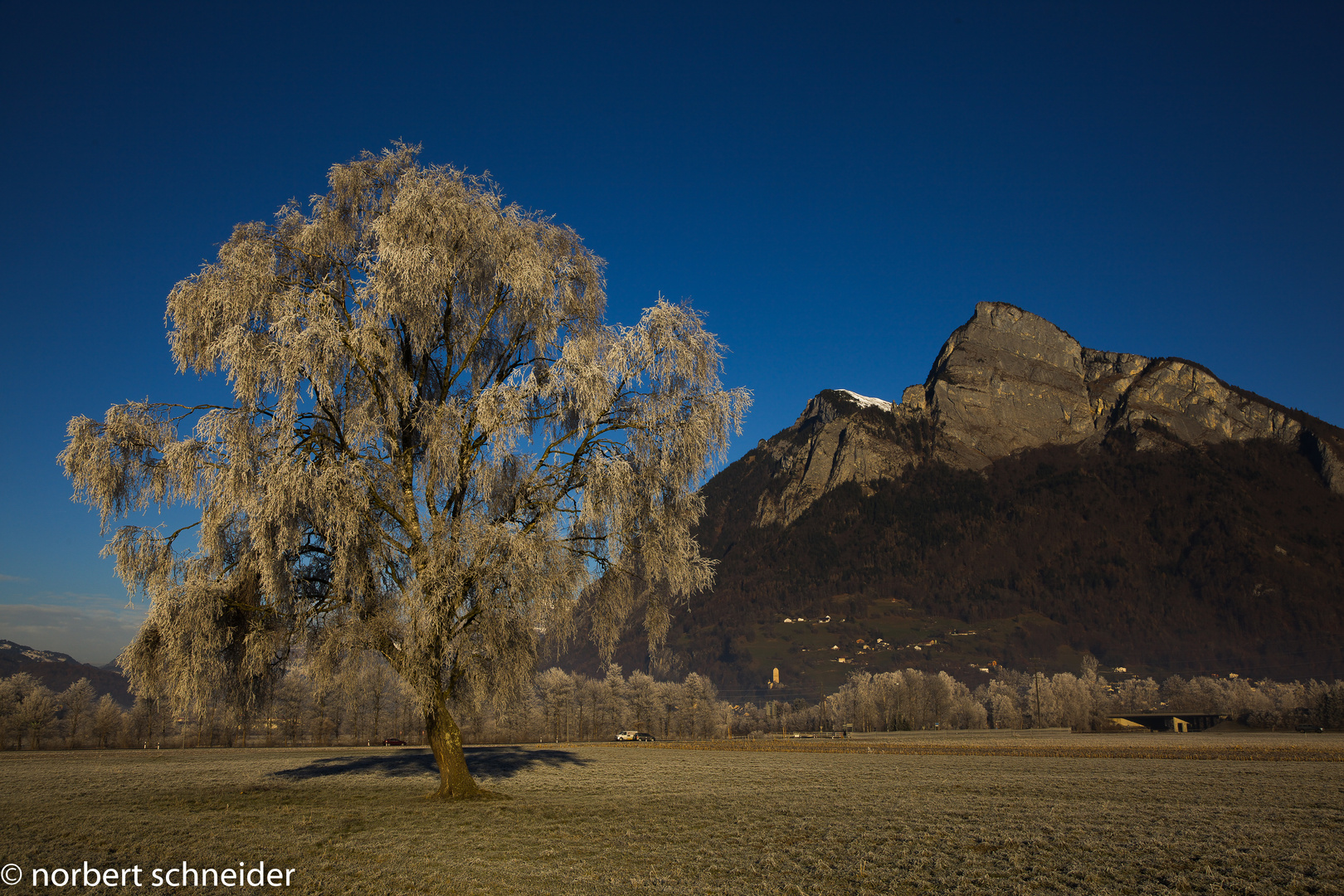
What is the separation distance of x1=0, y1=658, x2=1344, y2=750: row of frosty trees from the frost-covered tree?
210 ft

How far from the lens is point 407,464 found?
18688 mm

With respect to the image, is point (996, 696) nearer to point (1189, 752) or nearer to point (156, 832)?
point (1189, 752)

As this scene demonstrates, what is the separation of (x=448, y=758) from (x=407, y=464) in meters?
7.17

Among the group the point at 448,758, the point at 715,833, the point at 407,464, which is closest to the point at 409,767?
the point at 448,758

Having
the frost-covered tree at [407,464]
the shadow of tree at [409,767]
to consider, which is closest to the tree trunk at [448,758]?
the frost-covered tree at [407,464]

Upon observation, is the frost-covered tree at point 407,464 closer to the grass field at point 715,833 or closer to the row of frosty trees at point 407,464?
the row of frosty trees at point 407,464

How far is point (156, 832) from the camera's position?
47.9 feet

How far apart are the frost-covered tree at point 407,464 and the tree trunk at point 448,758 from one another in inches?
→ 2.5

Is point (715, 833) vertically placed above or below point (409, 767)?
above

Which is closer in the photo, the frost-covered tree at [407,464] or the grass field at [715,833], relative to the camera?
the grass field at [715,833]

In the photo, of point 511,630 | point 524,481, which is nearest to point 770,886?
point 511,630

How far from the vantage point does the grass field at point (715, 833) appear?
10.5 meters

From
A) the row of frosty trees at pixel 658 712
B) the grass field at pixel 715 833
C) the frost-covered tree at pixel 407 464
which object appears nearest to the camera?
the grass field at pixel 715 833

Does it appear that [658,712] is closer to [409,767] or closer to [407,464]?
[409,767]
